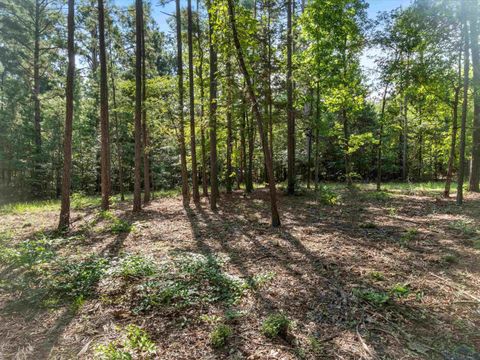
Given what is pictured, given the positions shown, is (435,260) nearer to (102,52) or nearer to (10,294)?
(10,294)

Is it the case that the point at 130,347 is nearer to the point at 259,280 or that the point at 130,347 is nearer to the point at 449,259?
the point at 259,280

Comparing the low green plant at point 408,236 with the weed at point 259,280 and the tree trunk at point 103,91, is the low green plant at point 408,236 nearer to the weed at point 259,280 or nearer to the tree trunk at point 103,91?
the weed at point 259,280

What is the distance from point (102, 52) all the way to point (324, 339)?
34.4 feet

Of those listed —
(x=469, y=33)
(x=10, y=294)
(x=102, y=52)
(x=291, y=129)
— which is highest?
(x=469, y=33)

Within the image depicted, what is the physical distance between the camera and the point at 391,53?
→ 1402 centimetres

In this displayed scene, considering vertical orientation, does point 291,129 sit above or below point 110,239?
above

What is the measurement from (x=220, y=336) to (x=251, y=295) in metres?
1.08

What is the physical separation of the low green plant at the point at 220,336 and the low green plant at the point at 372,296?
73.0 inches

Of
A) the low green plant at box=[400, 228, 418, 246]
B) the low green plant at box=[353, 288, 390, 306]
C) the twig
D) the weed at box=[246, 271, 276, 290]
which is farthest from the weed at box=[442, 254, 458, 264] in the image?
the weed at box=[246, 271, 276, 290]

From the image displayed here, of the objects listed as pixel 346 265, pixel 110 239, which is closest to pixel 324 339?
pixel 346 265

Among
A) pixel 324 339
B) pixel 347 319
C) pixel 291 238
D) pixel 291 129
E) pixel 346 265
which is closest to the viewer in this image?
pixel 324 339

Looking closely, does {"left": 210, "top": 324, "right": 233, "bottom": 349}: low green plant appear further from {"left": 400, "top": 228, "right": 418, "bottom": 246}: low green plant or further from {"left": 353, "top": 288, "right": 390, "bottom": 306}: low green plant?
{"left": 400, "top": 228, "right": 418, "bottom": 246}: low green plant

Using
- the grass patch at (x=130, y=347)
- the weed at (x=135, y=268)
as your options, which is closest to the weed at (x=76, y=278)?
the weed at (x=135, y=268)

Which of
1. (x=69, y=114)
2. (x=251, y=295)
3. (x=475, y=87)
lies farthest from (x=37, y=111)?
(x=475, y=87)
